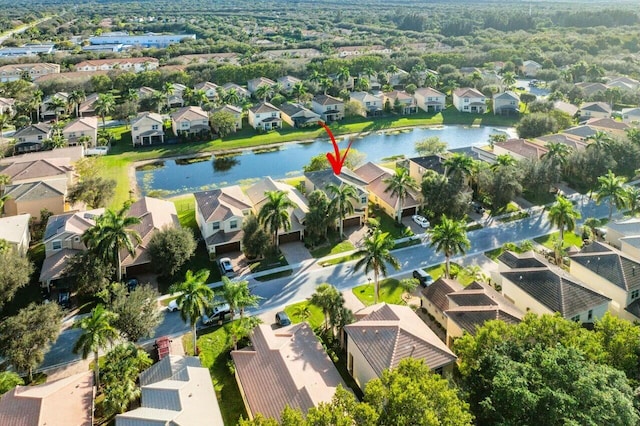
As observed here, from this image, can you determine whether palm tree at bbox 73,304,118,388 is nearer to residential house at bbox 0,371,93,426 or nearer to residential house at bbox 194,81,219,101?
residential house at bbox 0,371,93,426

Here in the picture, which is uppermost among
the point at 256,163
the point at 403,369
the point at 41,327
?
the point at 403,369

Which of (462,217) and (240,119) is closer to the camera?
(462,217)

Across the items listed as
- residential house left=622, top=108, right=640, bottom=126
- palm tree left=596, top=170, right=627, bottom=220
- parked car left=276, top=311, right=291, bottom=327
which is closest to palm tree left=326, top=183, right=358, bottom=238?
parked car left=276, top=311, right=291, bottom=327

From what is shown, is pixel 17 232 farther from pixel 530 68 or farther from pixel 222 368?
pixel 530 68

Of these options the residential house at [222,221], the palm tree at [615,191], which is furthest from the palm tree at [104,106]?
the palm tree at [615,191]

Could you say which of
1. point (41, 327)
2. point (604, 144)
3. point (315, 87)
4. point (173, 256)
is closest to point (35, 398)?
point (41, 327)

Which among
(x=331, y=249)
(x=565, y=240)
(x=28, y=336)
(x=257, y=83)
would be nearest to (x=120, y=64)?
(x=257, y=83)

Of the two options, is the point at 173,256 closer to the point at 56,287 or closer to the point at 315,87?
the point at 56,287
